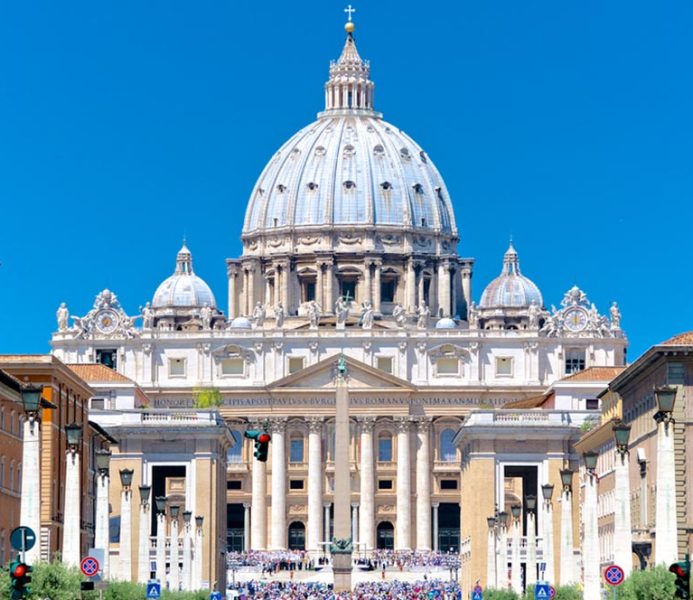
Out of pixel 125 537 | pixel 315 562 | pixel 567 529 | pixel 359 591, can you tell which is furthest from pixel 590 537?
pixel 315 562

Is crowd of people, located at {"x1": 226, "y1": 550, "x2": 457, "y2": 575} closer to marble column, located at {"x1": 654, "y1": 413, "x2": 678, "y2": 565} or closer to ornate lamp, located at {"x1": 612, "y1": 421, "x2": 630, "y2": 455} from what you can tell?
ornate lamp, located at {"x1": 612, "y1": 421, "x2": 630, "y2": 455}

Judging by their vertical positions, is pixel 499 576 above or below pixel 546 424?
below

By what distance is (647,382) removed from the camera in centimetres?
A: 10738

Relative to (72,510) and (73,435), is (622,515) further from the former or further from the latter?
(72,510)

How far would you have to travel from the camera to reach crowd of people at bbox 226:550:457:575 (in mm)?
185375

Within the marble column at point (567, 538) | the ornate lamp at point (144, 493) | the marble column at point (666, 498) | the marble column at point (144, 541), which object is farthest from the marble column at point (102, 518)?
the marble column at point (666, 498)

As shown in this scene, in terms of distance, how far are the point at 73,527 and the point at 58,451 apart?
34080 mm

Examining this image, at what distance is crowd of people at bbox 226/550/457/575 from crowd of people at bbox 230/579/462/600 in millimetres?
11897

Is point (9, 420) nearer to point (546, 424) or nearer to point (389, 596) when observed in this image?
point (389, 596)

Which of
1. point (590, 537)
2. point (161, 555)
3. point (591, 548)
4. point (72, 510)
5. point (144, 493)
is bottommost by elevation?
point (591, 548)

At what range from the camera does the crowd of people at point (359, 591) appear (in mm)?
142125

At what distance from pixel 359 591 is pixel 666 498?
279ft

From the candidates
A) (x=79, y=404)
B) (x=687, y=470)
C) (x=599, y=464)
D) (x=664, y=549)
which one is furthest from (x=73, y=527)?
(x=599, y=464)

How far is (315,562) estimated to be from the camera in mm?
199500
